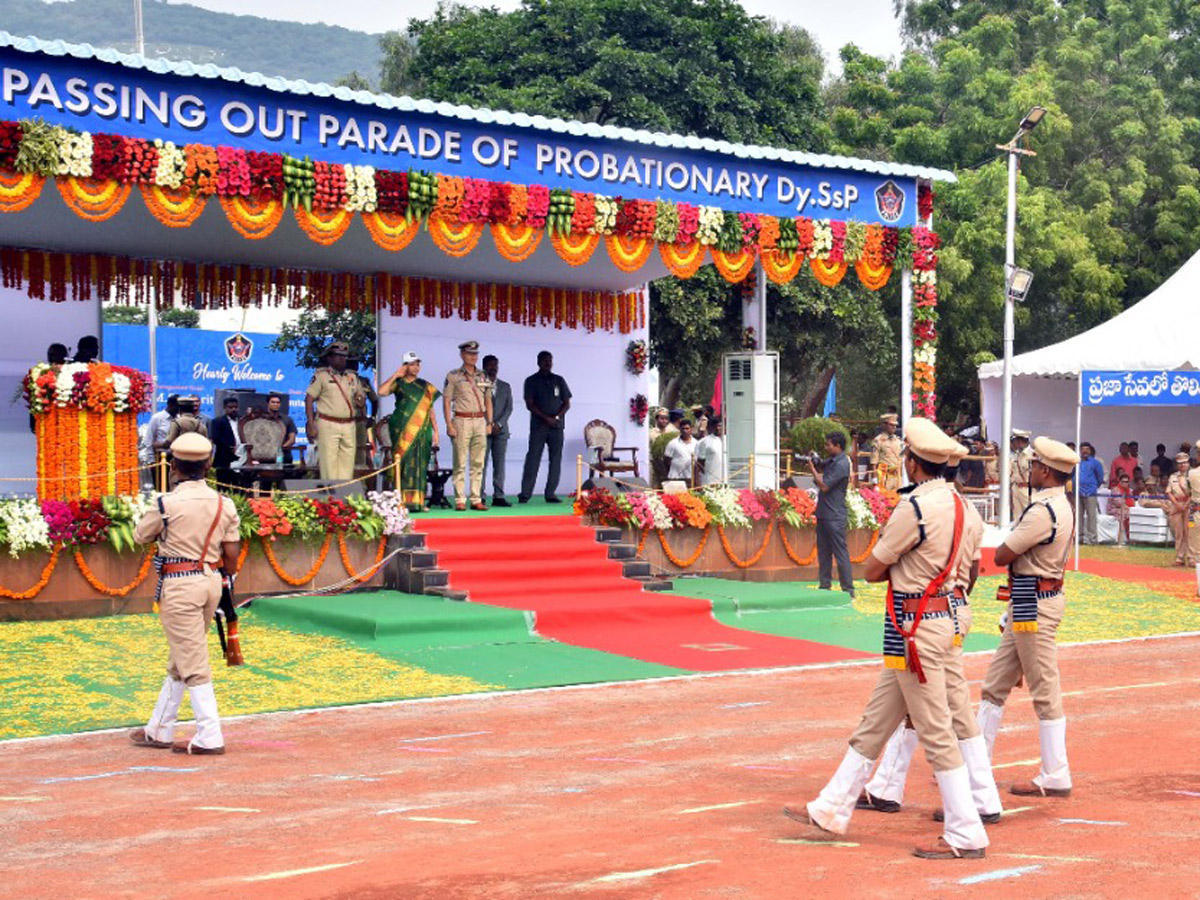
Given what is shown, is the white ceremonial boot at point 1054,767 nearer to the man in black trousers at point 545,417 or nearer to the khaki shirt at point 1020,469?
the man in black trousers at point 545,417

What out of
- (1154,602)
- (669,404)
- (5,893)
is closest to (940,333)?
(669,404)

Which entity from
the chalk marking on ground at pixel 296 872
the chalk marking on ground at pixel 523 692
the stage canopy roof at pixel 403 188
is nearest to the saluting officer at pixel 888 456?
the stage canopy roof at pixel 403 188

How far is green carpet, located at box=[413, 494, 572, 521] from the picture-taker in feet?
59.8

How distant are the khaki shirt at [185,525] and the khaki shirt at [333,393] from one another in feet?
27.1

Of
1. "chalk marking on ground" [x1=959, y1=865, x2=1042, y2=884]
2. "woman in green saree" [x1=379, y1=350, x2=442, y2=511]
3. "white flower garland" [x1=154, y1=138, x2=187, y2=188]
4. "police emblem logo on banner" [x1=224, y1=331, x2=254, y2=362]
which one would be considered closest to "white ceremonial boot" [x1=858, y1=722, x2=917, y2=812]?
"chalk marking on ground" [x1=959, y1=865, x2=1042, y2=884]

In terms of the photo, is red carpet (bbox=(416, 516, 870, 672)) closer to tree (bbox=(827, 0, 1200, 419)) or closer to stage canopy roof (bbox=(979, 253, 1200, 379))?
stage canopy roof (bbox=(979, 253, 1200, 379))

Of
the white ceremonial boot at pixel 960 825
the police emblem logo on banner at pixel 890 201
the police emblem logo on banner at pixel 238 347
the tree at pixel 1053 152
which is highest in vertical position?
the tree at pixel 1053 152

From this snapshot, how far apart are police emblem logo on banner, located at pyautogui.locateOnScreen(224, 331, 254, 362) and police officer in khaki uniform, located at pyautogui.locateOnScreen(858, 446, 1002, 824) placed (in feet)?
96.7

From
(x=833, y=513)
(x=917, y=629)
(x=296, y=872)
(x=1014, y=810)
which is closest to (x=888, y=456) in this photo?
(x=833, y=513)

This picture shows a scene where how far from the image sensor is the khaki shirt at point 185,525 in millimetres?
9648

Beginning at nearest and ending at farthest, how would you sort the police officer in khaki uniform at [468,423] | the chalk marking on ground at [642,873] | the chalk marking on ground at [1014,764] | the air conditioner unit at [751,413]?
the chalk marking on ground at [642,873] → the chalk marking on ground at [1014,764] → the police officer in khaki uniform at [468,423] → the air conditioner unit at [751,413]

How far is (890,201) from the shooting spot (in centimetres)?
2203

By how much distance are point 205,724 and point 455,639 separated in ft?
16.1

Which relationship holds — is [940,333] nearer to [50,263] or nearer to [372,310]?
[372,310]
